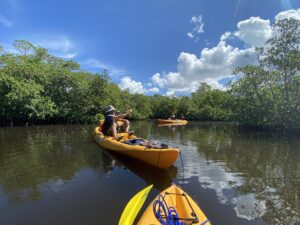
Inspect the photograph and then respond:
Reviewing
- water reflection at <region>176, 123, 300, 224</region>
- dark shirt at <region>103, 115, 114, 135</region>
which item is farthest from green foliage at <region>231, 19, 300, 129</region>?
dark shirt at <region>103, 115, 114, 135</region>

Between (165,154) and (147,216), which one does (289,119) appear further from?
(147,216)

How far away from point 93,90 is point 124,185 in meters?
27.5

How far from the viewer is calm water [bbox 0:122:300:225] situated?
4375 mm

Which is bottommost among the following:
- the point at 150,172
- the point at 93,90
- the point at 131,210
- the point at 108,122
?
the point at 150,172

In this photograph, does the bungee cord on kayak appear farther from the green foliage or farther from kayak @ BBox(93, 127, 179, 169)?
the green foliage

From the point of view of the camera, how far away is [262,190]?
5719 millimetres

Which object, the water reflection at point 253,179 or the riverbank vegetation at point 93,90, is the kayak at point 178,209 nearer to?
the water reflection at point 253,179

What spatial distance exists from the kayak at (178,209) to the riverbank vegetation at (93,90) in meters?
20.0

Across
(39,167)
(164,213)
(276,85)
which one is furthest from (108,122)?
(276,85)

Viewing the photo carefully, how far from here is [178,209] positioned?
3.68m

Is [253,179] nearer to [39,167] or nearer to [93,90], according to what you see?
[39,167]

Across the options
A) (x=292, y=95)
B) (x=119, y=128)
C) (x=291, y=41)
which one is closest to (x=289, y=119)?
(x=292, y=95)

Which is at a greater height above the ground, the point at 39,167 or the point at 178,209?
the point at 178,209

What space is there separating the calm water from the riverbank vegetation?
552 inches
